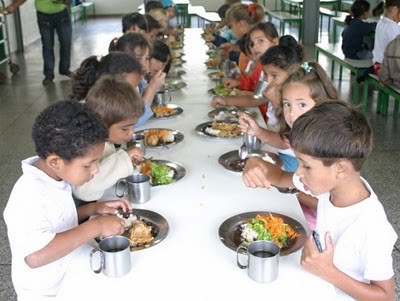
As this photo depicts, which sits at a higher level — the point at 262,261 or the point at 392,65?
the point at 262,261

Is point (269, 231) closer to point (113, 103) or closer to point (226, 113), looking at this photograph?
point (113, 103)

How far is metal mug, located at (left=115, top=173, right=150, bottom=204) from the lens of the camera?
1.62 meters

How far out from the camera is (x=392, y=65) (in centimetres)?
423

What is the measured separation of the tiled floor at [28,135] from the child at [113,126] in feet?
3.05

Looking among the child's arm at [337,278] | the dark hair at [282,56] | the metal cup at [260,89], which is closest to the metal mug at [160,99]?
the metal cup at [260,89]

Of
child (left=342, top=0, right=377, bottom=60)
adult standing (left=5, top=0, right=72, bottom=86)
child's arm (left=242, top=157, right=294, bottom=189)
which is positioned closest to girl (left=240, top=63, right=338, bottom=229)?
child's arm (left=242, top=157, right=294, bottom=189)

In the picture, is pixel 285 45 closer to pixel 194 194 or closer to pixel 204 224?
pixel 194 194

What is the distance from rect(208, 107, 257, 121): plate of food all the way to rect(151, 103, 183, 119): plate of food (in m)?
0.20

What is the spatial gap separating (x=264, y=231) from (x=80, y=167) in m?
0.55

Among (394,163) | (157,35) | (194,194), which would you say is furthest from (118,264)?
(157,35)

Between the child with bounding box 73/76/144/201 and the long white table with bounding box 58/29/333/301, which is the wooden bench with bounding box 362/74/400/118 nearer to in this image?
the long white table with bounding box 58/29/333/301

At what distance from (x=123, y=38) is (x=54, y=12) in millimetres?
3669

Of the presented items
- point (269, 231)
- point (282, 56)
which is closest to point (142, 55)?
point (282, 56)

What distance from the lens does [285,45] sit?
2467mm
